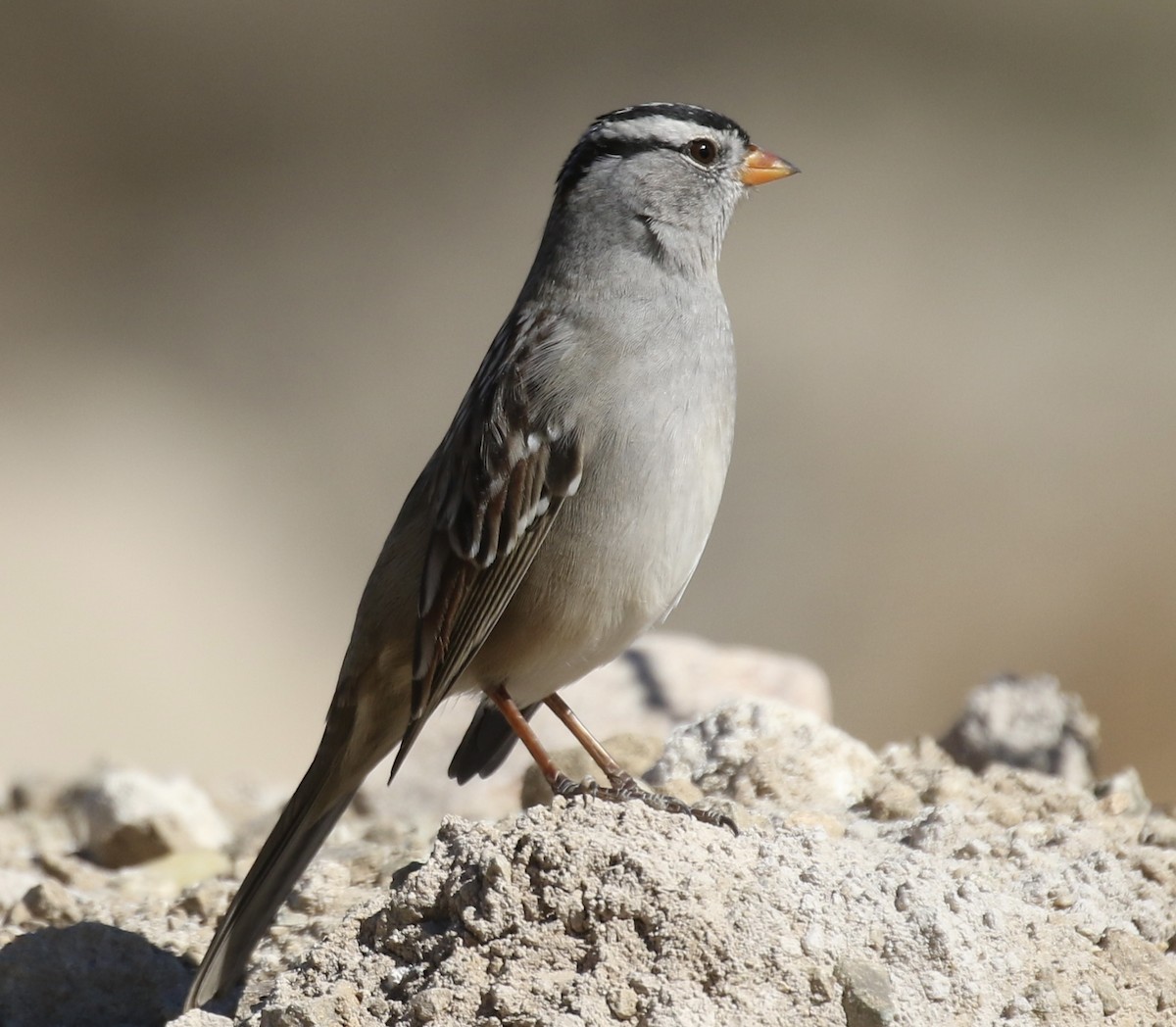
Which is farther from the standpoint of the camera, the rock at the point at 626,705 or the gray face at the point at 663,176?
the rock at the point at 626,705

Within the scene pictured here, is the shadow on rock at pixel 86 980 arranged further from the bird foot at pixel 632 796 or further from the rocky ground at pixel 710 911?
the bird foot at pixel 632 796

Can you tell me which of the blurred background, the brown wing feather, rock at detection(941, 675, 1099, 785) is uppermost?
the blurred background

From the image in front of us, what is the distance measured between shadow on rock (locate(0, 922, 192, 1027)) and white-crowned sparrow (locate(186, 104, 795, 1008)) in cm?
26

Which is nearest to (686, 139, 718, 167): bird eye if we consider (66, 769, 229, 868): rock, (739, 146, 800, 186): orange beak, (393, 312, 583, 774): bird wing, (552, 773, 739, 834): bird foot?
(739, 146, 800, 186): orange beak

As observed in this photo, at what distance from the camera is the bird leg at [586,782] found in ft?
11.7

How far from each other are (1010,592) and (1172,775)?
9.52ft

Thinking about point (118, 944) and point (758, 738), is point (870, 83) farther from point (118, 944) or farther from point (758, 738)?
point (118, 944)

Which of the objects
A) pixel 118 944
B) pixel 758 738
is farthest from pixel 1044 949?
pixel 118 944

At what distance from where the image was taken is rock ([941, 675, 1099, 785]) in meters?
5.48

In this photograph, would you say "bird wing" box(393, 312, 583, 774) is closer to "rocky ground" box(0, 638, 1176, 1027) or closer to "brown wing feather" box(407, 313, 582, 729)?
"brown wing feather" box(407, 313, 582, 729)

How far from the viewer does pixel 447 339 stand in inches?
562

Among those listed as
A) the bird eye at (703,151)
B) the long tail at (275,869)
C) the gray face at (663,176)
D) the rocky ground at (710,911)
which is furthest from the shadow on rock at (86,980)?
the bird eye at (703,151)

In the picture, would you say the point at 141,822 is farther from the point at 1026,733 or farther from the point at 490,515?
the point at 1026,733

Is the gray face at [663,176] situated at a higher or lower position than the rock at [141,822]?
higher
